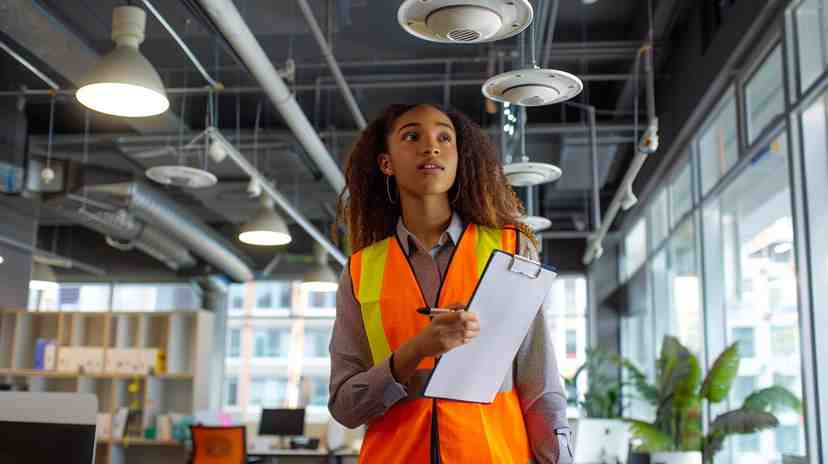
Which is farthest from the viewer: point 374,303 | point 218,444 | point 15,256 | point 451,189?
point 218,444

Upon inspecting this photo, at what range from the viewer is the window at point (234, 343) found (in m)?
15.9

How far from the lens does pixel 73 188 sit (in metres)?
9.92

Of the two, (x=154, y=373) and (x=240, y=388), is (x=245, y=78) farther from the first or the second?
(x=240, y=388)

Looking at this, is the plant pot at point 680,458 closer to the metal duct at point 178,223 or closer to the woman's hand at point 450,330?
the woman's hand at point 450,330

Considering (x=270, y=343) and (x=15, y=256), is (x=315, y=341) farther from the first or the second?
(x=15, y=256)

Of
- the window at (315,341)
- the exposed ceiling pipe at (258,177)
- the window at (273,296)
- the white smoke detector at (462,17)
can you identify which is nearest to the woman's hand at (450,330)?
the white smoke detector at (462,17)

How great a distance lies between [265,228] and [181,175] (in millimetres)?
1858

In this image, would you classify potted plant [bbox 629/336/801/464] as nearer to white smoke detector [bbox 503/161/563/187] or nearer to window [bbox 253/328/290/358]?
white smoke detector [bbox 503/161/563/187]

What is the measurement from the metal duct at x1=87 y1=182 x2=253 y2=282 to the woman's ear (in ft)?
29.4

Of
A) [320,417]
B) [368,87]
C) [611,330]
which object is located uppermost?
[368,87]

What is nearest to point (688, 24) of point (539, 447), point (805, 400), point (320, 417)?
point (805, 400)

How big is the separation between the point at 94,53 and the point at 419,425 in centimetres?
662

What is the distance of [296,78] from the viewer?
928cm

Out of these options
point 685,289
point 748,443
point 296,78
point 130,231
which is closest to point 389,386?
point 748,443
